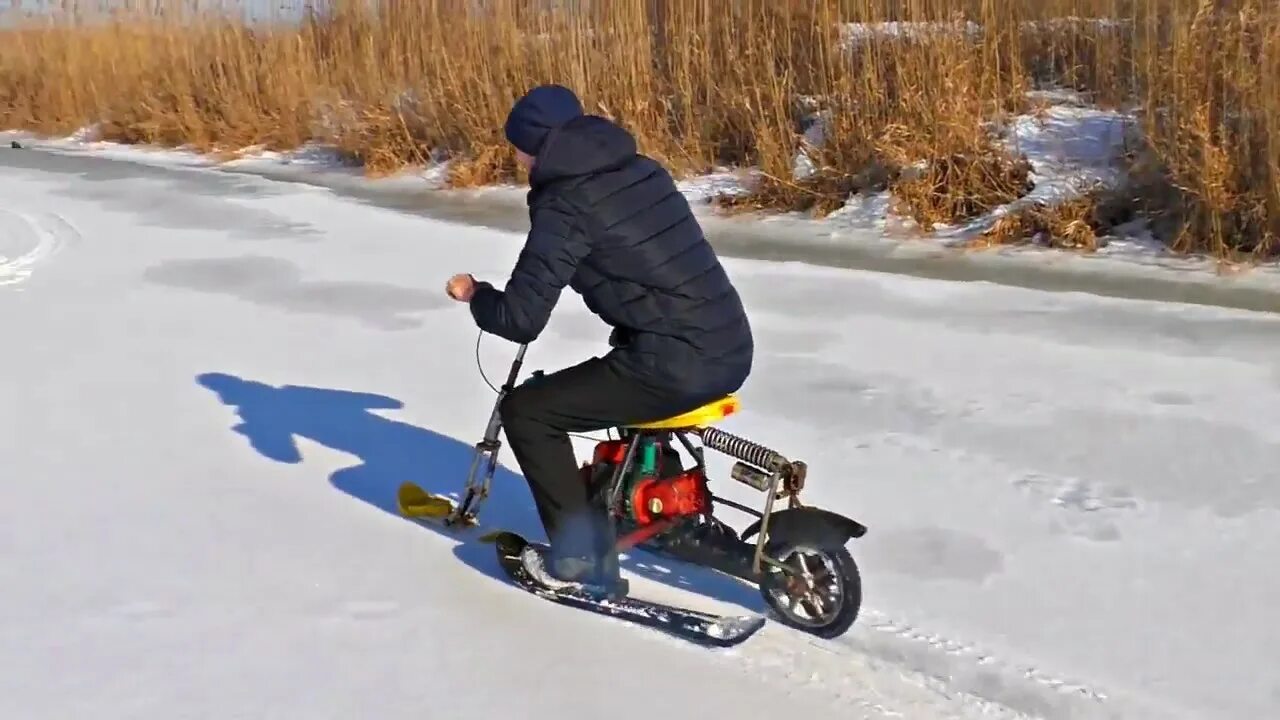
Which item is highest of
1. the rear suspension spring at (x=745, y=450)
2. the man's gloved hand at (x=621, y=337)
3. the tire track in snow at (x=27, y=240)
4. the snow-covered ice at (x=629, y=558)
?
the man's gloved hand at (x=621, y=337)

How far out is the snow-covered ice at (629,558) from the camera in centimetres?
299

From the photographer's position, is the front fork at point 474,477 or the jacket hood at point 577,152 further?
the front fork at point 474,477

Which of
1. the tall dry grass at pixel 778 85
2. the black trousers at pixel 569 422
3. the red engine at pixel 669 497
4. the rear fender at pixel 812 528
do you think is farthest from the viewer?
the tall dry grass at pixel 778 85

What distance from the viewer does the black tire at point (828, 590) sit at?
313cm

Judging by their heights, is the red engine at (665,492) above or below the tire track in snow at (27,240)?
above

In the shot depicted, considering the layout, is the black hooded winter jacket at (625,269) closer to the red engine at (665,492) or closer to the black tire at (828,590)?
the red engine at (665,492)

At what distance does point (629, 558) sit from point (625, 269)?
36.2 inches

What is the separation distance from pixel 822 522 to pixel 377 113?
9.51 metres

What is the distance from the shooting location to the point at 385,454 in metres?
4.55

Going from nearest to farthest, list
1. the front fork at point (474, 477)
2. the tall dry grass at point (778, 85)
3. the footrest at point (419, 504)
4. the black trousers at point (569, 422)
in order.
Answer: the black trousers at point (569, 422) → the front fork at point (474, 477) → the footrest at point (419, 504) → the tall dry grass at point (778, 85)

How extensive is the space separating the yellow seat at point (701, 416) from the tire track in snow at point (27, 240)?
509cm

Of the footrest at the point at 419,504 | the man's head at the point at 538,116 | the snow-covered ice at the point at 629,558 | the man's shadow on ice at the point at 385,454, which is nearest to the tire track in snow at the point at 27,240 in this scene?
the snow-covered ice at the point at 629,558

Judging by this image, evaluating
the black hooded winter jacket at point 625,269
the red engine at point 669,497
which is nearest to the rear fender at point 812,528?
the red engine at point 669,497

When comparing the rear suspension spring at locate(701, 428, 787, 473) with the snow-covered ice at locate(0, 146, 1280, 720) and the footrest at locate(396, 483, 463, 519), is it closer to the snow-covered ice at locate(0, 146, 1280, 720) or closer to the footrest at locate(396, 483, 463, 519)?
the snow-covered ice at locate(0, 146, 1280, 720)
